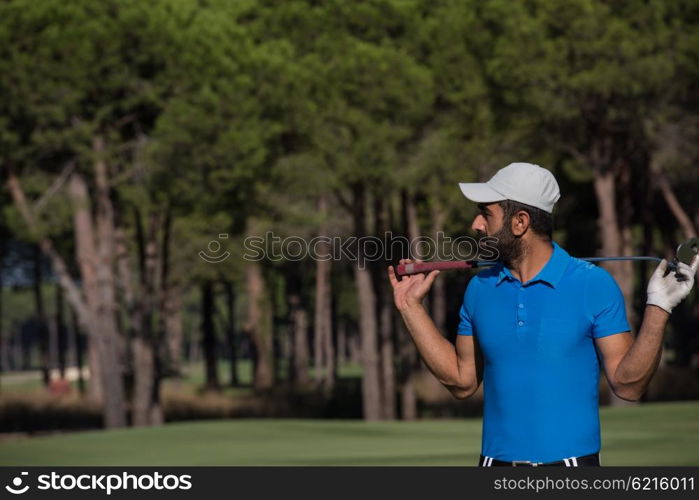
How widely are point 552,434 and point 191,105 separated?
26.6 meters

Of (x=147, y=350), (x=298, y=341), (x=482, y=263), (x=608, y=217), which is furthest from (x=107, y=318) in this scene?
(x=482, y=263)

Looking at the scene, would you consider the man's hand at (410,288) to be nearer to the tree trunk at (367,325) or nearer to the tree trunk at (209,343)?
the tree trunk at (367,325)

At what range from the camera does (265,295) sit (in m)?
51.8

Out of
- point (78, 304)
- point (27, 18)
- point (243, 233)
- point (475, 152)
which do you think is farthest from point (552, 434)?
point (243, 233)

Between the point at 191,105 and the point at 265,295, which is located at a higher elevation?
the point at 191,105

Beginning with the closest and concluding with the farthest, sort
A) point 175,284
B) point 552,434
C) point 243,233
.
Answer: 1. point 552,434
2. point 243,233
3. point 175,284

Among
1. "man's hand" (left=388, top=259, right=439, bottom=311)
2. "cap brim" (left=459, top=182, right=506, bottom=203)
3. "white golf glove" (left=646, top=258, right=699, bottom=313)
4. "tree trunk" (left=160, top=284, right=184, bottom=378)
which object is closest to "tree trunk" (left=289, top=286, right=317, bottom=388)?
"tree trunk" (left=160, top=284, right=184, bottom=378)

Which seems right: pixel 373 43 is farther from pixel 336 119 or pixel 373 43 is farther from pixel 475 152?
pixel 475 152

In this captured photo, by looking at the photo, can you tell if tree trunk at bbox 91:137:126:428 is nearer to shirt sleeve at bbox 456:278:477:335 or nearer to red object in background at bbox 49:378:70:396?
red object in background at bbox 49:378:70:396

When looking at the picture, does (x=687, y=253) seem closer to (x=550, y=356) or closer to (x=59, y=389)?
(x=550, y=356)

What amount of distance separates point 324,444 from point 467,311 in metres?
13.8

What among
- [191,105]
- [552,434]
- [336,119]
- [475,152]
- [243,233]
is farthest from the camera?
[243,233]

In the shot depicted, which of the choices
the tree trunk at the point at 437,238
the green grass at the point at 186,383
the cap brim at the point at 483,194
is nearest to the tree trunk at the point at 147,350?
the tree trunk at the point at 437,238

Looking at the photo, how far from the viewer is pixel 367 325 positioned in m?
34.9
